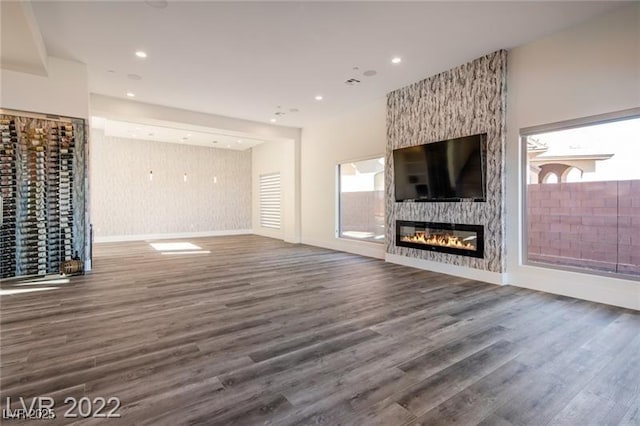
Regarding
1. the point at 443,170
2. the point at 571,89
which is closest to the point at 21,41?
the point at 443,170

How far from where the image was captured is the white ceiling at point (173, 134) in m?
8.31

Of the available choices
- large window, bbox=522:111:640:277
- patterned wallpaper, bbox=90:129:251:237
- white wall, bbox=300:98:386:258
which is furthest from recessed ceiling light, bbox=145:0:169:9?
patterned wallpaper, bbox=90:129:251:237

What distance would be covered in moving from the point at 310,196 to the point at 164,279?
197 inches

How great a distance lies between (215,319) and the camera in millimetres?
3254

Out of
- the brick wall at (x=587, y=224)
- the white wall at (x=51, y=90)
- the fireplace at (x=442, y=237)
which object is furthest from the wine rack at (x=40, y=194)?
the brick wall at (x=587, y=224)

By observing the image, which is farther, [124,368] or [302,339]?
[302,339]

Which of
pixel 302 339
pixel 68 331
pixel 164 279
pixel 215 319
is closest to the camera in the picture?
pixel 302 339

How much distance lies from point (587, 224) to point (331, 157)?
18.3ft

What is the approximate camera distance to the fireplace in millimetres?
4941

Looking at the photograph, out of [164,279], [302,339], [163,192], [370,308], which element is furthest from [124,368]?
[163,192]

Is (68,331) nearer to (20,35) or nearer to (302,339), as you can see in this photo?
(302,339)

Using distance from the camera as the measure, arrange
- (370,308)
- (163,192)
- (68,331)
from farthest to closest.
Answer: (163,192) < (370,308) < (68,331)

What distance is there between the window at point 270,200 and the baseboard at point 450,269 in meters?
5.60

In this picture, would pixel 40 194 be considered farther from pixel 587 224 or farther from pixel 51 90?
pixel 587 224
